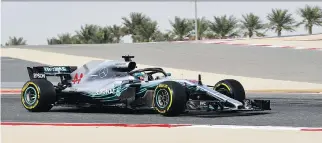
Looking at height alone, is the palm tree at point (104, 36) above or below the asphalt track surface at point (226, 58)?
above

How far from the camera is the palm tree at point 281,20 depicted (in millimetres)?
56719

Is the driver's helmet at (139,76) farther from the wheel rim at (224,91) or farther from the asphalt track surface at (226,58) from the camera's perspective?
the asphalt track surface at (226,58)

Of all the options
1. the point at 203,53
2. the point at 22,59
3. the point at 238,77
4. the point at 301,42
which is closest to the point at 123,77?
the point at 238,77

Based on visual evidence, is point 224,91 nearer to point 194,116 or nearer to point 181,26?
point 194,116

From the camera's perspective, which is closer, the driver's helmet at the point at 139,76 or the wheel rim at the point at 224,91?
the wheel rim at the point at 224,91

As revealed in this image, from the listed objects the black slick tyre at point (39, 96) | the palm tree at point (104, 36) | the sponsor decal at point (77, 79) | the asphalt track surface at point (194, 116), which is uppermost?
the palm tree at point (104, 36)

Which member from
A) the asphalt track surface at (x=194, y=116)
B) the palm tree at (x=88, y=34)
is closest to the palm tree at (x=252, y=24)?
the palm tree at (x=88, y=34)

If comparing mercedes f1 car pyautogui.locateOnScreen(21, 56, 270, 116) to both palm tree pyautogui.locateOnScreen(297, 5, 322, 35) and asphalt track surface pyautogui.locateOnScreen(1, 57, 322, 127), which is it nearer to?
asphalt track surface pyautogui.locateOnScreen(1, 57, 322, 127)

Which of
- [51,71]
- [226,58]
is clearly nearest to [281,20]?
[226,58]

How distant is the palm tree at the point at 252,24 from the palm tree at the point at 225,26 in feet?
2.81

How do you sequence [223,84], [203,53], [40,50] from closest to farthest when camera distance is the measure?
1. [223,84]
2. [203,53]
3. [40,50]

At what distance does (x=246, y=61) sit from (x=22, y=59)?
507 inches

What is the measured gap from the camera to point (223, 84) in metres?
14.8

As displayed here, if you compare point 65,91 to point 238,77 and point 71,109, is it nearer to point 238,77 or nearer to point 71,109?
point 71,109
